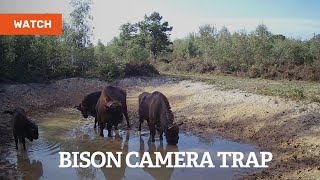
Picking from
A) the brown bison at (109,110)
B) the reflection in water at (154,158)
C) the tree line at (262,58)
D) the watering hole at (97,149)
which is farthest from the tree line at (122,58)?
the reflection in water at (154,158)

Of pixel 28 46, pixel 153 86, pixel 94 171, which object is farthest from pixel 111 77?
pixel 94 171

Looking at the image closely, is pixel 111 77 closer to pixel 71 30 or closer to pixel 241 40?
pixel 71 30

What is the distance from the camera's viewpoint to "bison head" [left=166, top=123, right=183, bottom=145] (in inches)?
483

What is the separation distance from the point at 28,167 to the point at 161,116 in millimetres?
4821

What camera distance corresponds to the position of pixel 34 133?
12305 millimetres

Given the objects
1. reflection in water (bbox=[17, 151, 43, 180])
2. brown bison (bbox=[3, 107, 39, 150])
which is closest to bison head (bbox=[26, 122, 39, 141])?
brown bison (bbox=[3, 107, 39, 150])

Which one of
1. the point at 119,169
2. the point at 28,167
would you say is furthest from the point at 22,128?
the point at 119,169

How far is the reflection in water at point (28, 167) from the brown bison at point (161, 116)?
437cm

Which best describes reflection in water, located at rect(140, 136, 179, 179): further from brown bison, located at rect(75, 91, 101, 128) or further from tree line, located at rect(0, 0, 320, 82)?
tree line, located at rect(0, 0, 320, 82)

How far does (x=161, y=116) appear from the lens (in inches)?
506

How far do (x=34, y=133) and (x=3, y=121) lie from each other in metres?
4.50

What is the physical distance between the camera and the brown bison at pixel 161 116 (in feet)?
40.7

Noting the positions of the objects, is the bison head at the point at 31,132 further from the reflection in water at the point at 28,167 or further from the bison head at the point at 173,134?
the bison head at the point at 173,134

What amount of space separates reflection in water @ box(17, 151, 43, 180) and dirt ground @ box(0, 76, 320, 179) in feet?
1.04
